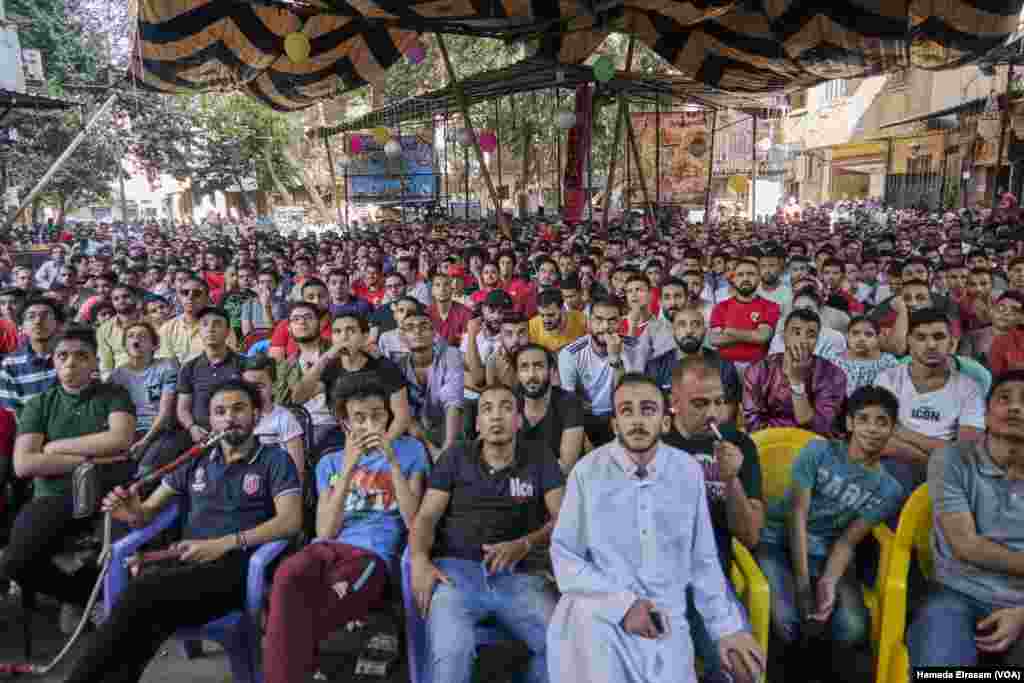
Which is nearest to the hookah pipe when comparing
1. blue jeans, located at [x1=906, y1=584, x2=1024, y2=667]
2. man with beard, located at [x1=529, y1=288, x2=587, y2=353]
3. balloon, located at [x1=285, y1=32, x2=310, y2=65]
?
man with beard, located at [x1=529, y1=288, x2=587, y2=353]

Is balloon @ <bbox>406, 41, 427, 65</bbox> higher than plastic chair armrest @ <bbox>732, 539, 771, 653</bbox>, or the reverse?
balloon @ <bbox>406, 41, 427, 65</bbox>

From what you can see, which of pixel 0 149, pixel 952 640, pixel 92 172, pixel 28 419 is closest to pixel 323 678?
pixel 28 419

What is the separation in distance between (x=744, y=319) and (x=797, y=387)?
1513mm

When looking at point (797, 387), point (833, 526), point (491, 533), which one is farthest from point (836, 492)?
point (491, 533)

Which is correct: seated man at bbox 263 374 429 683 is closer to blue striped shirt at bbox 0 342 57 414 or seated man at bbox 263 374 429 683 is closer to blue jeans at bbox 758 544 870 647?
blue jeans at bbox 758 544 870 647

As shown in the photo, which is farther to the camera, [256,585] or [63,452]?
[63,452]

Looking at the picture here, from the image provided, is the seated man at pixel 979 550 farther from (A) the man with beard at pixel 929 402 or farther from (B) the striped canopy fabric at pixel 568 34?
(B) the striped canopy fabric at pixel 568 34

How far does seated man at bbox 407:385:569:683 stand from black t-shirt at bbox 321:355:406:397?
1275mm

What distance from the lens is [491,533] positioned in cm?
319

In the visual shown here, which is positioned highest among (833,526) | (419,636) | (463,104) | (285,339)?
(463,104)

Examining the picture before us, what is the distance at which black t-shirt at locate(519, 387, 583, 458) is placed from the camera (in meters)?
3.99

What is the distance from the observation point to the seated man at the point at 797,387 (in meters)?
4.15

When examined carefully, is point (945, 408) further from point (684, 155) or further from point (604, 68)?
point (684, 155)

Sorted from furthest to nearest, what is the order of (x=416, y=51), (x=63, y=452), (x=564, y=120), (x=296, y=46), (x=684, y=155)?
(x=684, y=155) < (x=564, y=120) < (x=416, y=51) < (x=296, y=46) < (x=63, y=452)
